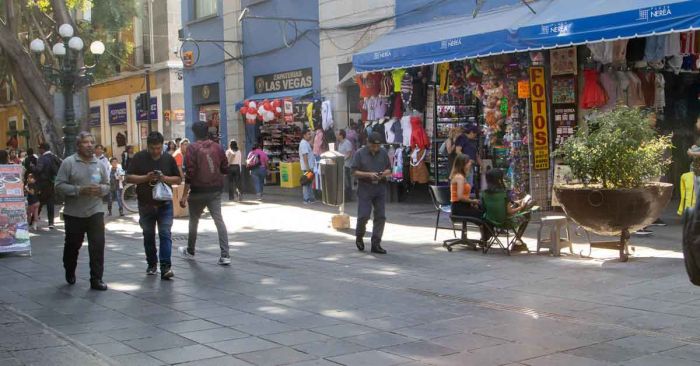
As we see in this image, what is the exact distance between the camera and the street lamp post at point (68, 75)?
19.1 metres

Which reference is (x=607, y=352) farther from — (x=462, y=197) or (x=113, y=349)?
(x=462, y=197)

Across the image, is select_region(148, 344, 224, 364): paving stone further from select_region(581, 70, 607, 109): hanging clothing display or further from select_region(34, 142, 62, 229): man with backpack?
select_region(34, 142, 62, 229): man with backpack

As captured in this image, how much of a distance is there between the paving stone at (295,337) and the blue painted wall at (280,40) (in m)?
15.4

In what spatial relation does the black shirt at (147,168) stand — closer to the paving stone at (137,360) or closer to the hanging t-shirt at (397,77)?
the paving stone at (137,360)

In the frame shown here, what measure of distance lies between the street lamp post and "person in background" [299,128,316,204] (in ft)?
17.6

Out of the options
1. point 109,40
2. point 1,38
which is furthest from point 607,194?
point 109,40

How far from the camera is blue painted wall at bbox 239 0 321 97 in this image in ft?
71.7

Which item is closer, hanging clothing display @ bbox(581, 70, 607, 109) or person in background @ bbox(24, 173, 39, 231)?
hanging clothing display @ bbox(581, 70, 607, 109)

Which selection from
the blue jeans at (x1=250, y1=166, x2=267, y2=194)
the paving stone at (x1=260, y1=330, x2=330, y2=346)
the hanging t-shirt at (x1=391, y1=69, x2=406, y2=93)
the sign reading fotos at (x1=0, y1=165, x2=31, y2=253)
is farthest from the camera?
the blue jeans at (x1=250, y1=166, x2=267, y2=194)

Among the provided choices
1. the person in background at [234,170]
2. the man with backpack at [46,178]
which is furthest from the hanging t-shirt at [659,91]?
the man with backpack at [46,178]

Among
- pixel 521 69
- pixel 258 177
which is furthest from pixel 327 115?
pixel 521 69

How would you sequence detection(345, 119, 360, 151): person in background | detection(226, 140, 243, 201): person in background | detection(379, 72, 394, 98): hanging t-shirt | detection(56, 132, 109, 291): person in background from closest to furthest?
detection(56, 132, 109, 291): person in background, detection(379, 72, 394, 98): hanging t-shirt, detection(345, 119, 360, 151): person in background, detection(226, 140, 243, 201): person in background

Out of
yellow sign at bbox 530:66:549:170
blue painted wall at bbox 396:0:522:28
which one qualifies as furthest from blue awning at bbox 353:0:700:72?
yellow sign at bbox 530:66:549:170

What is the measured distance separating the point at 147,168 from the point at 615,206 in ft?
17.6
